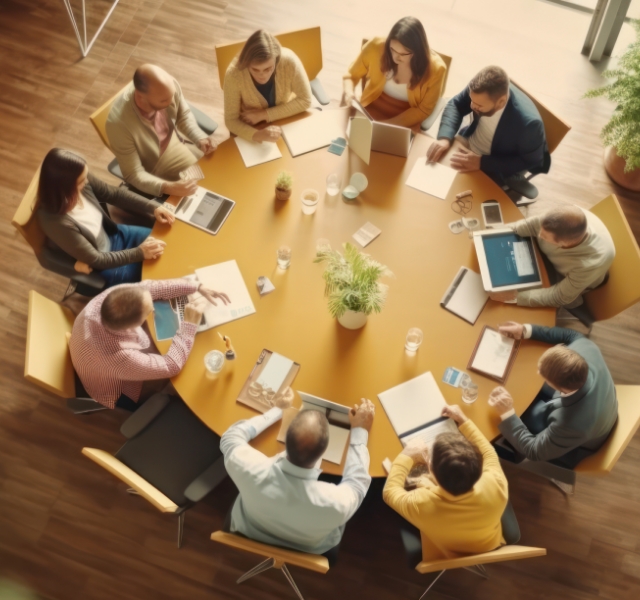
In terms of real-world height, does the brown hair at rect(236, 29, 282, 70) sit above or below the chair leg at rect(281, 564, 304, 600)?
above

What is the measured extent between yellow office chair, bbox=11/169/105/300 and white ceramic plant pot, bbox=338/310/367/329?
4.60ft

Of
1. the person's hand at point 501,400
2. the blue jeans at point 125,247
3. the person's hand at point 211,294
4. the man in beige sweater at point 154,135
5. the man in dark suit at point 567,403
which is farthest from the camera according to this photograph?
the blue jeans at point 125,247

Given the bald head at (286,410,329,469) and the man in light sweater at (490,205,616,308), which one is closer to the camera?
the bald head at (286,410,329,469)

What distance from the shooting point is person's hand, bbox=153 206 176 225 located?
3.05 meters

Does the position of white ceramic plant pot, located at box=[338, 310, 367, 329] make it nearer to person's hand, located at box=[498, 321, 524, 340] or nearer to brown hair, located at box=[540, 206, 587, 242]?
person's hand, located at box=[498, 321, 524, 340]

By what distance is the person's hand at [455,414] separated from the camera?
2.62 metres

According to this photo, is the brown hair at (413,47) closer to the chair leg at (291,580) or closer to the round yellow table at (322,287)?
the round yellow table at (322,287)

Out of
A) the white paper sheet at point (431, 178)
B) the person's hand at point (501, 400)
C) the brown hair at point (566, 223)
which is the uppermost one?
the brown hair at point (566, 223)

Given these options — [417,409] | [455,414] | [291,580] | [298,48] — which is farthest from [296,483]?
[298,48]

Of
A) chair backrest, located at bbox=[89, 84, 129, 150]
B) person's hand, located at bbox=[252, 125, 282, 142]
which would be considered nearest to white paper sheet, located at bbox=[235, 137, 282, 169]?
person's hand, located at bbox=[252, 125, 282, 142]

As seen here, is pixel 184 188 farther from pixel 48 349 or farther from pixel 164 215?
pixel 48 349

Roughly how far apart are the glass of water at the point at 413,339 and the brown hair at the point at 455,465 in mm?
548

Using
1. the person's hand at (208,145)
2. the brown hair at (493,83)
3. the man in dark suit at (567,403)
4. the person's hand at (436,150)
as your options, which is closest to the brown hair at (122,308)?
the person's hand at (208,145)

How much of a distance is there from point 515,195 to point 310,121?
1475mm
